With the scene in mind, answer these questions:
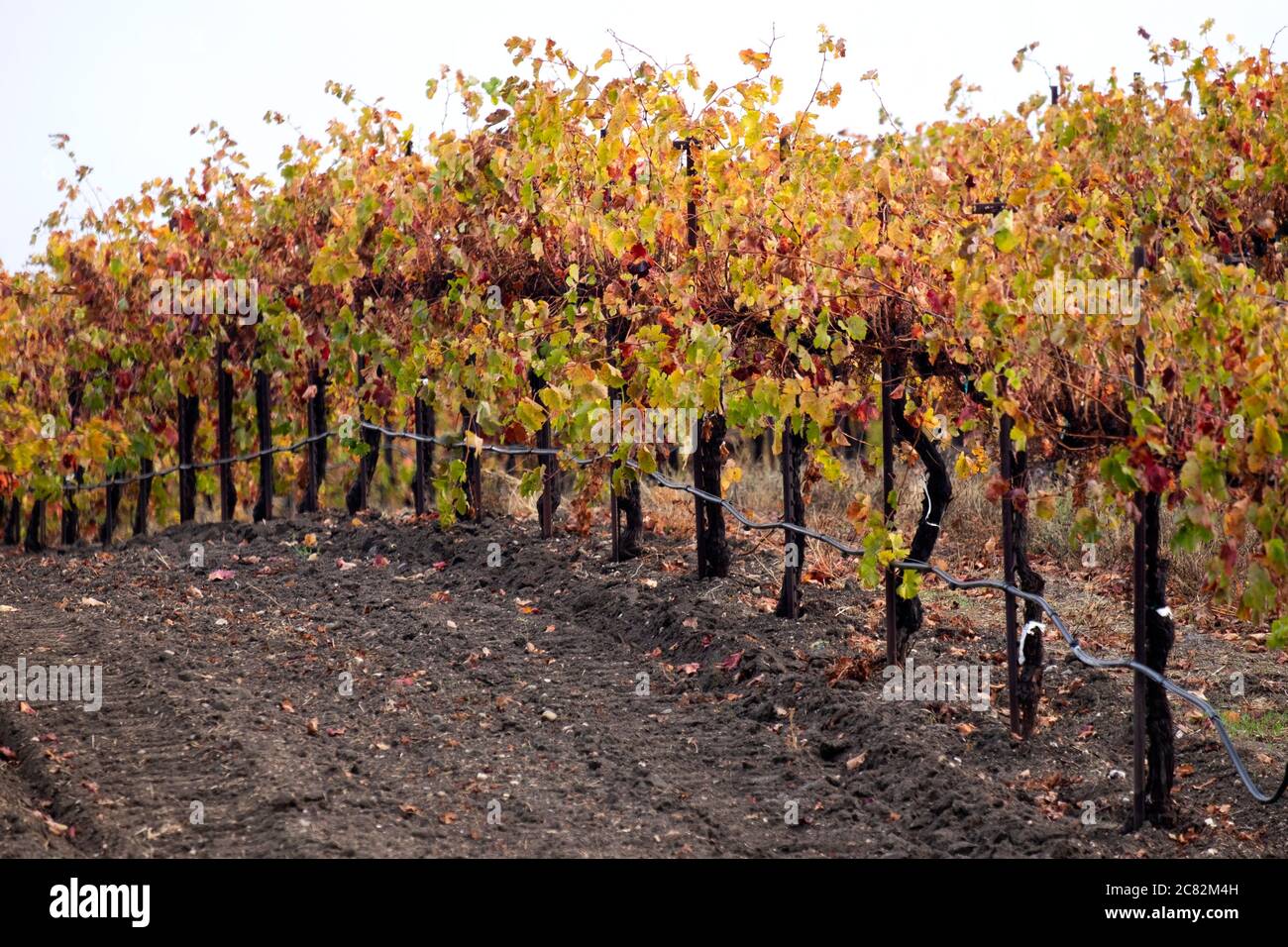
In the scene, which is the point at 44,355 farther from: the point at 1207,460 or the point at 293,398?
the point at 1207,460

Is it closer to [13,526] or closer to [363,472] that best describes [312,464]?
[363,472]

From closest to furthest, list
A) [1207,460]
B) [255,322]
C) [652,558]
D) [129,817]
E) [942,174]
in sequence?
[1207,460]
[129,817]
[942,174]
[652,558]
[255,322]

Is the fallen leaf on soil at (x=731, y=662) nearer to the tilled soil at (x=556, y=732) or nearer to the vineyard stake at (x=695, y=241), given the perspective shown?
the tilled soil at (x=556, y=732)

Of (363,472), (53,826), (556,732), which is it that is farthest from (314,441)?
(53,826)

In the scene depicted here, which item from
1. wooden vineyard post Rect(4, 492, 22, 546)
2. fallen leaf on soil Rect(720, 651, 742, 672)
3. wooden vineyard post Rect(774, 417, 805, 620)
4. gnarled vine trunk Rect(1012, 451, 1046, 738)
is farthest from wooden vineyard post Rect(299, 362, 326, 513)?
gnarled vine trunk Rect(1012, 451, 1046, 738)

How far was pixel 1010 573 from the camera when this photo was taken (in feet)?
16.0

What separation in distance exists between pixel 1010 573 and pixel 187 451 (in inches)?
272

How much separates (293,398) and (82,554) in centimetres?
177

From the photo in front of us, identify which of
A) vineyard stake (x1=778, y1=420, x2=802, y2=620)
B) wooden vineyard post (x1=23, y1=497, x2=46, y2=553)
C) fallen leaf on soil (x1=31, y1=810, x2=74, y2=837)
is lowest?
fallen leaf on soil (x1=31, y1=810, x2=74, y2=837)

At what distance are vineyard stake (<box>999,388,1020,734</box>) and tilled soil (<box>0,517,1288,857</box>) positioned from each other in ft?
0.48

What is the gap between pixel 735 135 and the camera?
612 centimetres

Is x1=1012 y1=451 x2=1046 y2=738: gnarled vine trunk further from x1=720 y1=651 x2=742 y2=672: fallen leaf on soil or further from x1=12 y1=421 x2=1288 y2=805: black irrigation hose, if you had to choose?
x1=720 y1=651 x2=742 y2=672: fallen leaf on soil

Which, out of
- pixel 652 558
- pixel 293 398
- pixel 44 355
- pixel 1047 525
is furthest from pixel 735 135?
pixel 44 355

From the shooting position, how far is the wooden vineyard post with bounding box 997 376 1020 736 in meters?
4.72
